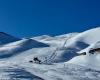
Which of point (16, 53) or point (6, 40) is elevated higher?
point (6, 40)

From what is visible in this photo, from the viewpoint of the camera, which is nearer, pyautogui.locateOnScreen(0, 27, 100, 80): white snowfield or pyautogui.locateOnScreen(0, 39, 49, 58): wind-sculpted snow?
pyautogui.locateOnScreen(0, 27, 100, 80): white snowfield

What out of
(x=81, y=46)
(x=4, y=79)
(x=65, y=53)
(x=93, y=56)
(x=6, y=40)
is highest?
(x=6, y=40)

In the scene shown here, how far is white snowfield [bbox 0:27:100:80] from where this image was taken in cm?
1983

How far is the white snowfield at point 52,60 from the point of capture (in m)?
19.8

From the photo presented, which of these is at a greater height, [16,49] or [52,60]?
[16,49]

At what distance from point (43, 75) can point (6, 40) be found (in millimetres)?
83667

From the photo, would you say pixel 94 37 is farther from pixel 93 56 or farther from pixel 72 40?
pixel 93 56

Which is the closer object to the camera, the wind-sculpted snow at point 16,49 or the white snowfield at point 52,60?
the white snowfield at point 52,60

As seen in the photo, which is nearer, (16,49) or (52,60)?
(52,60)

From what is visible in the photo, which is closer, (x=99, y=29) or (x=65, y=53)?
(x=65, y=53)

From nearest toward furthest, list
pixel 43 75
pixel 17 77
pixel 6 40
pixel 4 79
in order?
1. pixel 4 79
2. pixel 17 77
3. pixel 43 75
4. pixel 6 40

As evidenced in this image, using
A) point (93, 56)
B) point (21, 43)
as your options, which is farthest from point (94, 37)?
point (93, 56)

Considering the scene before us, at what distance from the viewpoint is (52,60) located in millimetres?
46719

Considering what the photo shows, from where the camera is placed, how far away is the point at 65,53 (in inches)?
2527
